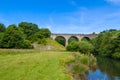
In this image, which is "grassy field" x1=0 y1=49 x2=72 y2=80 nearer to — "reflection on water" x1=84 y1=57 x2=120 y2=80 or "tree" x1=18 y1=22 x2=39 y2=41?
"reflection on water" x1=84 y1=57 x2=120 y2=80

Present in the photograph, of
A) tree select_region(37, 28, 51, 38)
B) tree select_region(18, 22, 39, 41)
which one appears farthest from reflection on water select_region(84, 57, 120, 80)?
tree select_region(18, 22, 39, 41)

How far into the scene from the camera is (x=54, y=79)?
89.1 ft

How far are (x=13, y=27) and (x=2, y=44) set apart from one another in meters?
10.1

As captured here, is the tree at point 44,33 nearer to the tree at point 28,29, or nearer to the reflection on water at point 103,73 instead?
the tree at point 28,29

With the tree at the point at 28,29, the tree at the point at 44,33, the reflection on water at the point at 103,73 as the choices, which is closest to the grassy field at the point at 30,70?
the reflection on water at the point at 103,73

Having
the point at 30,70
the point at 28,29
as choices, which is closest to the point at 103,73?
the point at 30,70

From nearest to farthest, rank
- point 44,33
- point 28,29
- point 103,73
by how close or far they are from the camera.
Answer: point 103,73
point 44,33
point 28,29

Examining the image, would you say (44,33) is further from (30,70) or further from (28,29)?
(30,70)

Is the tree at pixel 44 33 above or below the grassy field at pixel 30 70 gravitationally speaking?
above

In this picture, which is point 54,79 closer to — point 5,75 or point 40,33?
point 5,75

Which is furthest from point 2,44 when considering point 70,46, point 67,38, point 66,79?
point 67,38

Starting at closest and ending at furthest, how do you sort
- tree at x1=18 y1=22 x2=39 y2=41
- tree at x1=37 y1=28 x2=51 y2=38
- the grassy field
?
the grassy field → tree at x1=37 y1=28 x2=51 y2=38 → tree at x1=18 y1=22 x2=39 y2=41

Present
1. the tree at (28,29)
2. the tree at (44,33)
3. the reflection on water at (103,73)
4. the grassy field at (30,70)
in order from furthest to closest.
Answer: the tree at (28,29) < the tree at (44,33) < the reflection on water at (103,73) < the grassy field at (30,70)

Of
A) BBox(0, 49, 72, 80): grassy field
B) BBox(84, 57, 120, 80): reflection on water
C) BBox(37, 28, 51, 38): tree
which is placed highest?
BBox(37, 28, 51, 38): tree
